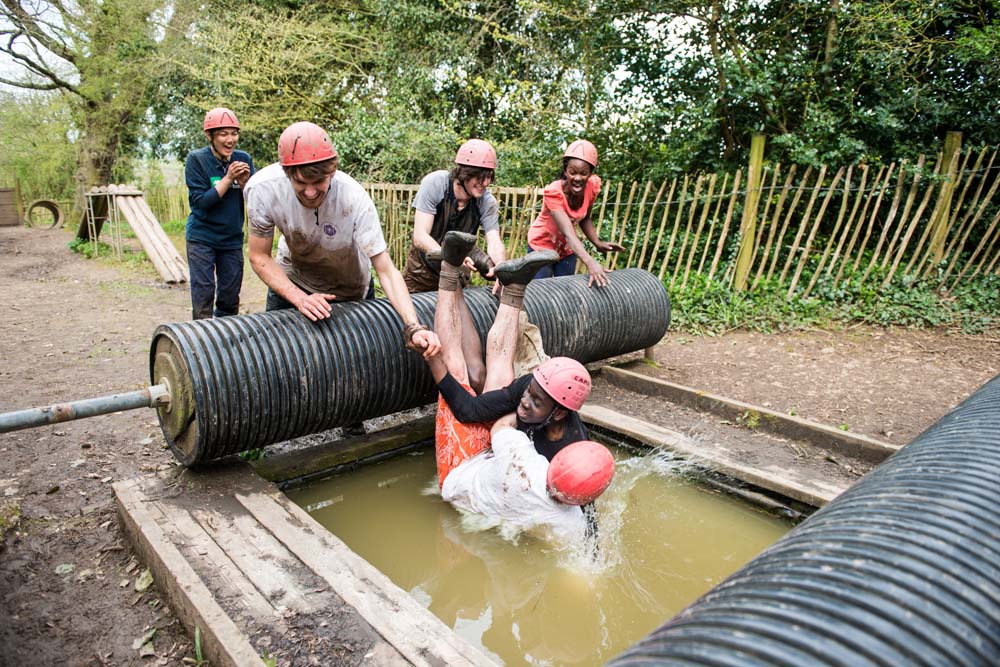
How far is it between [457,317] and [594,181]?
2.16 meters

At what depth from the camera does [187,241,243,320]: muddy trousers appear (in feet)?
16.0

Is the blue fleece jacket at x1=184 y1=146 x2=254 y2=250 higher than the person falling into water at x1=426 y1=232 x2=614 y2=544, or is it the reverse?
the blue fleece jacket at x1=184 y1=146 x2=254 y2=250

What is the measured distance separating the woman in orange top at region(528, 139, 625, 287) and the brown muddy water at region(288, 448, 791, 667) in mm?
1882

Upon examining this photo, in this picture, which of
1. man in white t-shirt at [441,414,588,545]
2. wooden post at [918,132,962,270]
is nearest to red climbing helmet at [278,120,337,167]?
man in white t-shirt at [441,414,588,545]

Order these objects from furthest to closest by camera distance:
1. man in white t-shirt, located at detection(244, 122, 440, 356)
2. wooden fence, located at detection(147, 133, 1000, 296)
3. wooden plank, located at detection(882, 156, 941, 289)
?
1. wooden fence, located at detection(147, 133, 1000, 296)
2. wooden plank, located at detection(882, 156, 941, 289)
3. man in white t-shirt, located at detection(244, 122, 440, 356)

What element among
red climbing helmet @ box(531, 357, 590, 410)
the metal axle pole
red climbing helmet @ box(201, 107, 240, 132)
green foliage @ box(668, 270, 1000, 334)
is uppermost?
red climbing helmet @ box(201, 107, 240, 132)

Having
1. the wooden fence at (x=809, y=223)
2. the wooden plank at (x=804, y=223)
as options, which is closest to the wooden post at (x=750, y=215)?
the wooden fence at (x=809, y=223)

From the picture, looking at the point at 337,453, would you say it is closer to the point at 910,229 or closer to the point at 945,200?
the point at 910,229

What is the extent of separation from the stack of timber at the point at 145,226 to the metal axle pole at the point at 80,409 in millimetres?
7761

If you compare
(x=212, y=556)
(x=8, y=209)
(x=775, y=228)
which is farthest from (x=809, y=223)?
(x=8, y=209)

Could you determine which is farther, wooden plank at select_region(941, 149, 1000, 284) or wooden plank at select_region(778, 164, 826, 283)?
wooden plank at select_region(778, 164, 826, 283)

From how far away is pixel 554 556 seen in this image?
125 inches

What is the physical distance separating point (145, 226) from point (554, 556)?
1106 cm

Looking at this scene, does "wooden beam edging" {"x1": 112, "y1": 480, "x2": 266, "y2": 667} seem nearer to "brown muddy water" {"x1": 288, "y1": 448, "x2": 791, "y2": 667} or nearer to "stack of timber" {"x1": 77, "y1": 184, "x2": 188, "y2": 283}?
"brown muddy water" {"x1": 288, "y1": 448, "x2": 791, "y2": 667}
